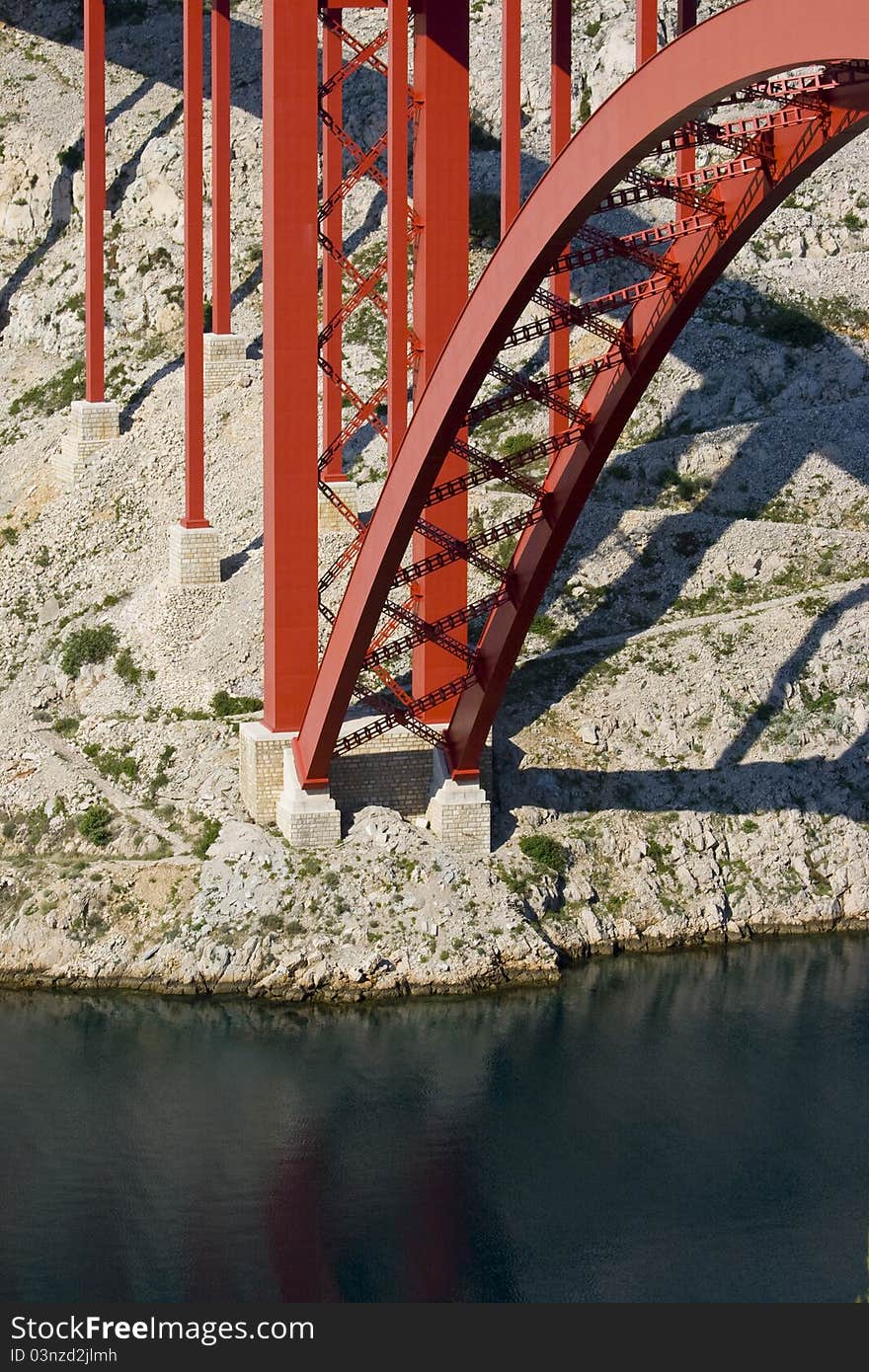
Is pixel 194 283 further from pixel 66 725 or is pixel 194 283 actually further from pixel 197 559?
pixel 66 725

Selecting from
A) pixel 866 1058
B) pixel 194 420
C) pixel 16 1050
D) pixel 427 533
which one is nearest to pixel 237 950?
pixel 16 1050

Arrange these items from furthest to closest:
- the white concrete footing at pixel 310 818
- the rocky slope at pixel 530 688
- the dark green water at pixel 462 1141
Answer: the white concrete footing at pixel 310 818
the rocky slope at pixel 530 688
the dark green water at pixel 462 1141

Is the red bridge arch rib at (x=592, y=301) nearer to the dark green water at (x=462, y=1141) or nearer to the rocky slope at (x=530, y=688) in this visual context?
the rocky slope at (x=530, y=688)

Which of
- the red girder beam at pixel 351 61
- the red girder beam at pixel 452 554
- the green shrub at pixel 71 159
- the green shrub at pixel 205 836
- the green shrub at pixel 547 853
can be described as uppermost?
the green shrub at pixel 71 159

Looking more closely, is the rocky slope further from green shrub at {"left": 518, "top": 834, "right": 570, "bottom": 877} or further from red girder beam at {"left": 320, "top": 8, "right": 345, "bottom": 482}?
red girder beam at {"left": 320, "top": 8, "right": 345, "bottom": 482}

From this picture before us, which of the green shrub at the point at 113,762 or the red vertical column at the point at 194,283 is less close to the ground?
the red vertical column at the point at 194,283

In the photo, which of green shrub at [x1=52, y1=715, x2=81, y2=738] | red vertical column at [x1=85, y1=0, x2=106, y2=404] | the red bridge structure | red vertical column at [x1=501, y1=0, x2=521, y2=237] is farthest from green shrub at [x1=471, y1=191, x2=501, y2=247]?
green shrub at [x1=52, y1=715, x2=81, y2=738]

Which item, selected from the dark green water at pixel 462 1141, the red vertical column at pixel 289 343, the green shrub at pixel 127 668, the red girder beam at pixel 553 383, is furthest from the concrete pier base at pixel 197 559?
the red girder beam at pixel 553 383
